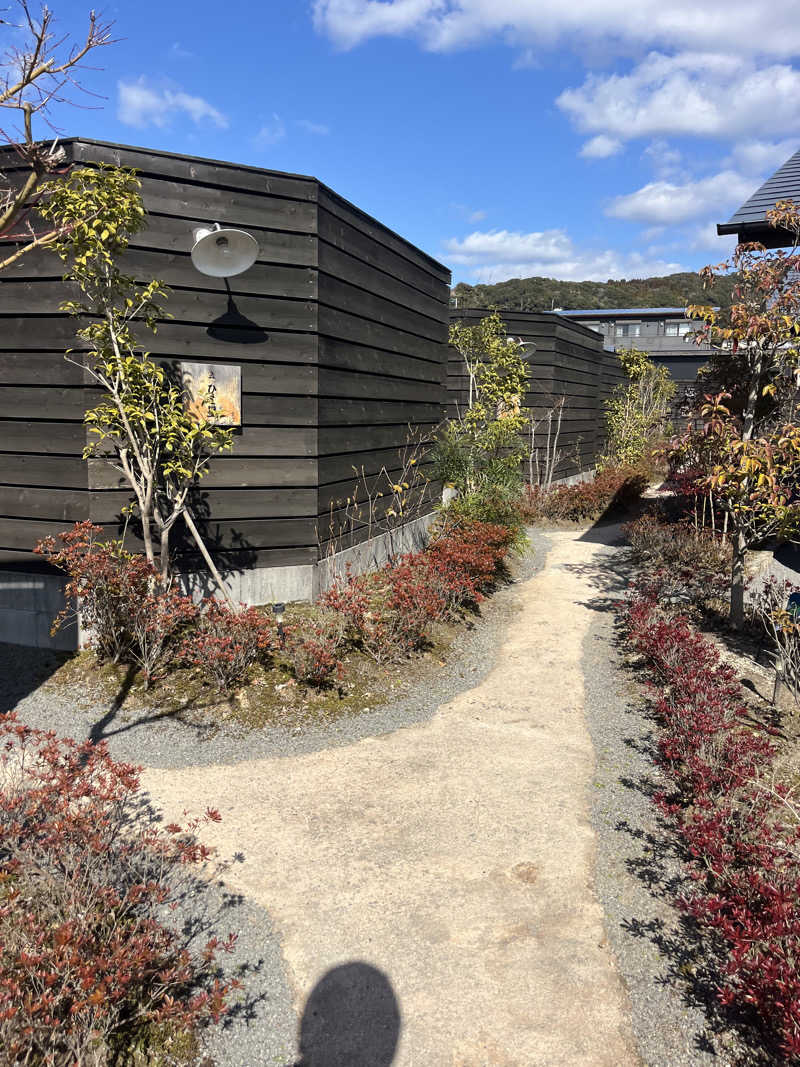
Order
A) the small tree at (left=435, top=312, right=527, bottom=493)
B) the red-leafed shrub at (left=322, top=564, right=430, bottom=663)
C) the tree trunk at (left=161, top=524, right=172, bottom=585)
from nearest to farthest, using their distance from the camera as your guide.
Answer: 1. the tree trunk at (left=161, top=524, right=172, bottom=585)
2. the red-leafed shrub at (left=322, top=564, right=430, bottom=663)
3. the small tree at (left=435, top=312, right=527, bottom=493)

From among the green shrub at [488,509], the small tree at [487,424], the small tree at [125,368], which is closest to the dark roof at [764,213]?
the small tree at [487,424]

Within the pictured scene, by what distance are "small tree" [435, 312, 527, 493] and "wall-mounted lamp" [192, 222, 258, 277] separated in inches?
185

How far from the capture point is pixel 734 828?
3.82m

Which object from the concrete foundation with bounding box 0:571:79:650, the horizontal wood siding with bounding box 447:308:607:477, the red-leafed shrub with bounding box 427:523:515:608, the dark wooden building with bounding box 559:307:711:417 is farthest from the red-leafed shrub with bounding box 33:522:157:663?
the dark wooden building with bounding box 559:307:711:417

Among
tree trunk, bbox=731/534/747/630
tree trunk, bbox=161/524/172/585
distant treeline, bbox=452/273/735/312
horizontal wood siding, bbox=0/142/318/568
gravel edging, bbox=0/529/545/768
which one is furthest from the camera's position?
distant treeline, bbox=452/273/735/312

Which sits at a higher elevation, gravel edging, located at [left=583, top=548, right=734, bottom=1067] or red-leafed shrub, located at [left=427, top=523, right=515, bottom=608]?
red-leafed shrub, located at [left=427, top=523, right=515, bottom=608]

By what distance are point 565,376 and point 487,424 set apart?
6.22m

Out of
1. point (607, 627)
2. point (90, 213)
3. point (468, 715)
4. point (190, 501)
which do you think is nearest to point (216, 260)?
point (90, 213)

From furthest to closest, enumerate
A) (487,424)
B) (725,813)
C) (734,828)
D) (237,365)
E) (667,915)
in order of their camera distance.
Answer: (487,424)
(237,365)
(725,813)
(734,828)
(667,915)

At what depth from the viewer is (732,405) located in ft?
30.4

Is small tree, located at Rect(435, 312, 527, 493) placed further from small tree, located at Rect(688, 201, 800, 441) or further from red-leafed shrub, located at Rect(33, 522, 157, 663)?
red-leafed shrub, located at Rect(33, 522, 157, 663)

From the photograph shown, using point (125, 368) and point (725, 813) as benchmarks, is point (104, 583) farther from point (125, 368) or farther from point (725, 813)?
point (725, 813)

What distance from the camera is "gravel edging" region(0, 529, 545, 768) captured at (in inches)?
194

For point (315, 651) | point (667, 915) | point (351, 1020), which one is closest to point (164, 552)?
point (315, 651)
